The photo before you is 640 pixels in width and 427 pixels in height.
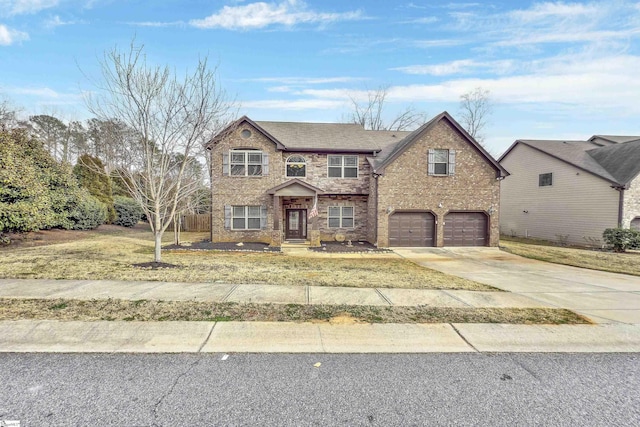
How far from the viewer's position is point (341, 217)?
18.8m

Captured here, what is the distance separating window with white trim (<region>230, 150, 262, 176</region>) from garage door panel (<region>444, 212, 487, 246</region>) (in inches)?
453

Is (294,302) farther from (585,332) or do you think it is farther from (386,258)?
(386,258)

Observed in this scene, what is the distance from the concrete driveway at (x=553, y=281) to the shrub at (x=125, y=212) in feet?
73.7

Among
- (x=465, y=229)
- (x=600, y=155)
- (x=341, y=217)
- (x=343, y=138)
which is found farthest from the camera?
(x=600, y=155)

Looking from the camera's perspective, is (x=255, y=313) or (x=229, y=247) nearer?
(x=255, y=313)

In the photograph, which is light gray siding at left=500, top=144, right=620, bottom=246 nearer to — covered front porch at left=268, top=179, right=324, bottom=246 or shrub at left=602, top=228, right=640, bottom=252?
shrub at left=602, top=228, right=640, bottom=252

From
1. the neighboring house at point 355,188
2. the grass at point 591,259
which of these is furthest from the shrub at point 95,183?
the grass at point 591,259

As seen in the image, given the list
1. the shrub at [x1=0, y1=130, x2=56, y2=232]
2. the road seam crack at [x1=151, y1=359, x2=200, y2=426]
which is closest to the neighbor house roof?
the road seam crack at [x1=151, y1=359, x2=200, y2=426]

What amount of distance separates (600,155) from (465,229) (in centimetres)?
1245

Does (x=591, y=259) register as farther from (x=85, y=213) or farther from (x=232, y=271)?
(x=85, y=213)

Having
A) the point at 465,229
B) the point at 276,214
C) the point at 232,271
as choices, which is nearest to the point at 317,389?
the point at 232,271

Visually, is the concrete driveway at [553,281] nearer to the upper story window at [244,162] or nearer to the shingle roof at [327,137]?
the shingle roof at [327,137]

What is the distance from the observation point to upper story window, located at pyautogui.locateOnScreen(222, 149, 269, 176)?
57.6ft

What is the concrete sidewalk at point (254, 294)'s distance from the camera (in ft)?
20.1
